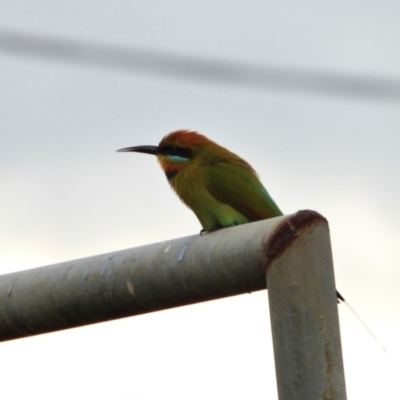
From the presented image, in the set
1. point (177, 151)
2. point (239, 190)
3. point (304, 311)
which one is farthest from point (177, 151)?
point (304, 311)

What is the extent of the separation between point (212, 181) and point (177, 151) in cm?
40

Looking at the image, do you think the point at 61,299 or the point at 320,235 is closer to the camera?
the point at 320,235

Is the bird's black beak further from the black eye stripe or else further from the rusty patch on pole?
the rusty patch on pole

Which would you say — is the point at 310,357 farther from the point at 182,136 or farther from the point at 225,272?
the point at 182,136

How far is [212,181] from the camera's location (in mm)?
4508

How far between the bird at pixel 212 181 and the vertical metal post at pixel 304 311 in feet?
9.35

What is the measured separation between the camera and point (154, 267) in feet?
5.21

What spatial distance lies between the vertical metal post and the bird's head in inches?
130

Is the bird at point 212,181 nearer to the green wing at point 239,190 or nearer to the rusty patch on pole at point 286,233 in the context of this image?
the green wing at point 239,190

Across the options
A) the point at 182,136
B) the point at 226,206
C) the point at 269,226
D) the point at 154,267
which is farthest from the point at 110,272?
the point at 182,136

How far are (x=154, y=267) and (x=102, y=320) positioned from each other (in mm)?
187

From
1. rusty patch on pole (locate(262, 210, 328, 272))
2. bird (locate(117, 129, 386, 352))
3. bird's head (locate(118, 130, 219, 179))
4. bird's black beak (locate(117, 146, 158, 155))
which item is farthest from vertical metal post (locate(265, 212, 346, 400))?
bird's black beak (locate(117, 146, 158, 155))

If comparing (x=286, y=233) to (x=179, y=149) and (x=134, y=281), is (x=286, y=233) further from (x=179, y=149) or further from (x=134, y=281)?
(x=179, y=149)

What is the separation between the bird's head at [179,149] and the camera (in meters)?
4.73
